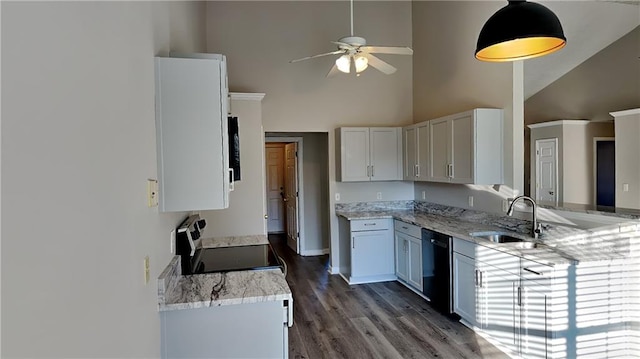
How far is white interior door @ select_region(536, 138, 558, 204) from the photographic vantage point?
21.4 feet

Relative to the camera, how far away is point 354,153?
5480mm

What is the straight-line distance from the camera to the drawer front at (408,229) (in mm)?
4596

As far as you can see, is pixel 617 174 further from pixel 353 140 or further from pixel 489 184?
pixel 353 140

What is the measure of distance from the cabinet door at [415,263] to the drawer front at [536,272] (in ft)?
5.36

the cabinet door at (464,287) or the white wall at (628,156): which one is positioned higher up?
the white wall at (628,156)

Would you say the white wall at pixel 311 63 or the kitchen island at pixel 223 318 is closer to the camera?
the kitchen island at pixel 223 318

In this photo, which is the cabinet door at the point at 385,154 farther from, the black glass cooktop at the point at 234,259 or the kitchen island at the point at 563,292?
the black glass cooktop at the point at 234,259

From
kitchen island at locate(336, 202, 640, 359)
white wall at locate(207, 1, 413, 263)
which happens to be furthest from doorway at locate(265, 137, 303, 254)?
kitchen island at locate(336, 202, 640, 359)

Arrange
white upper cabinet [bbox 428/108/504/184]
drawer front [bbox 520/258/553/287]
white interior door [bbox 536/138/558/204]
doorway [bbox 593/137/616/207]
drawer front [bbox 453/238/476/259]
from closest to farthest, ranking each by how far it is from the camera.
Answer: drawer front [bbox 520/258/553/287] → drawer front [bbox 453/238/476/259] → white upper cabinet [bbox 428/108/504/184] → doorway [bbox 593/137/616/207] → white interior door [bbox 536/138/558/204]

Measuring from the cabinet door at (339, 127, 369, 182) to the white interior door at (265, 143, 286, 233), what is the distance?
152 inches

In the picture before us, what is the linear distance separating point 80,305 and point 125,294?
1.24 ft

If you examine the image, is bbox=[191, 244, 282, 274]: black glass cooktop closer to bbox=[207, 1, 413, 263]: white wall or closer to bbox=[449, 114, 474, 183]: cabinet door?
bbox=[449, 114, 474, 183]: cabinet door

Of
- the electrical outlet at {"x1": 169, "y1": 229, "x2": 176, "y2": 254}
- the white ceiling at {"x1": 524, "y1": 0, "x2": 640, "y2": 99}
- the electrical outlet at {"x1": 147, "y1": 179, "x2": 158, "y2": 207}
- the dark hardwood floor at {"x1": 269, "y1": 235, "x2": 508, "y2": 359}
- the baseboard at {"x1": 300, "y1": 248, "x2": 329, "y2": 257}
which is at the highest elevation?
the white ceiling at {"x1": 524, "y1": 0, "x2": 640, "y2": 99}

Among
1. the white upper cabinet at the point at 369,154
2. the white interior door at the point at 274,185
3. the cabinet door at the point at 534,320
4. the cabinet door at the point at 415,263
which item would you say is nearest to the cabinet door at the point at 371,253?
the cabinet door at the point at 415,263
